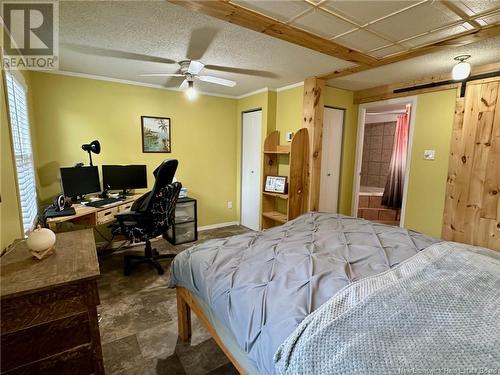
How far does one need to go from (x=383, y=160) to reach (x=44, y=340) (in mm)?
6347

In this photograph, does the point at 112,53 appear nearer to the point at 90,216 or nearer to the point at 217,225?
the point at 90,216

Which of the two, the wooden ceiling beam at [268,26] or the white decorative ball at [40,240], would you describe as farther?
the wooden ceiling beam at [268,26]

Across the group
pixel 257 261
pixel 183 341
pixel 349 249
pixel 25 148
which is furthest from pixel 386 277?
pixel 25 148

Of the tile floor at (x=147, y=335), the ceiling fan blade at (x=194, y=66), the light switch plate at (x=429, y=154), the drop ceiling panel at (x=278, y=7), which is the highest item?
the drop ceiling panel at (x=278, y=7)

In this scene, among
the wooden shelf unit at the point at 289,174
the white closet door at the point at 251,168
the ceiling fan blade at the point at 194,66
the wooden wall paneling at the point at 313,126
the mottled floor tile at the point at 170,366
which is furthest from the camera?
the white closet door at the point at 251,168

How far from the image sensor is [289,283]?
119 cm

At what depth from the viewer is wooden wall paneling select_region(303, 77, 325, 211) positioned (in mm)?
3239

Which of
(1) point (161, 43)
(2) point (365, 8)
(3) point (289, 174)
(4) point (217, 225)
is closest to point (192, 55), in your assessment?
(1) point (161, 43)

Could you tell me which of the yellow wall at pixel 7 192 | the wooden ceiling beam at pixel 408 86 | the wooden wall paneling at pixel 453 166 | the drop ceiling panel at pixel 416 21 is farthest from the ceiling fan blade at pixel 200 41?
the wooden wall paneling at pixel 453 166

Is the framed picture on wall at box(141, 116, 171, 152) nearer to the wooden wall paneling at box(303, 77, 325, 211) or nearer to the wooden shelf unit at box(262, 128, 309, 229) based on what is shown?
the wooden shelf unit at box(262, 128, 309, 229)

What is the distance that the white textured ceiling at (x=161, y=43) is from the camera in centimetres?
174

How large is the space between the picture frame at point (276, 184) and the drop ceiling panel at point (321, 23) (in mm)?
2029

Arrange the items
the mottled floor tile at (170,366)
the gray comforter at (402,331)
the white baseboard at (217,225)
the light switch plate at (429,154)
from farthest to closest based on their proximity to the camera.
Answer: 1. the white baseboard at (217,225)
2. the light switch plate at (429,154)
3. the mottled floor tile at (170,366)
4. the gray comforter at (402,331)

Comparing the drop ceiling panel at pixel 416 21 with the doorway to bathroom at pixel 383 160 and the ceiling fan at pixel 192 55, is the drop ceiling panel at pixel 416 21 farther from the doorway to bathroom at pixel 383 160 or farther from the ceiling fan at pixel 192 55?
the doorway to bathroom at pixel 383 160
